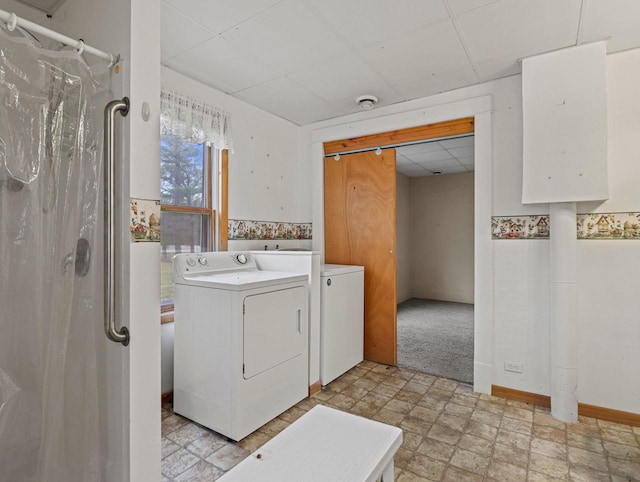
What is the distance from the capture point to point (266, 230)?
3189 millimetres

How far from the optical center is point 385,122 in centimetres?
309

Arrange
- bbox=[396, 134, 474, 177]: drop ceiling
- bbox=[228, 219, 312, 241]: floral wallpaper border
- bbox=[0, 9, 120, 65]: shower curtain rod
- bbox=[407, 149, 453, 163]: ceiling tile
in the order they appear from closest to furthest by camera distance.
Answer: bbox=[0, 9, 120, 65]: shower curtain rod
bbox=[228, 219, 312, 241]: floral wallpaper border
bbox=[396, 134, 474, 177]: drop ceiling
bbox=[407, 149, 453, 163]: ceiling tile

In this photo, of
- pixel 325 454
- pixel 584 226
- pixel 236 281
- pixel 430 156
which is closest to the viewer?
pixel 325 454

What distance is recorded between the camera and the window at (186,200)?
2.46 m

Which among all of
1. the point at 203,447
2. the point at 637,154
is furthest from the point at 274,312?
the point at 637,154

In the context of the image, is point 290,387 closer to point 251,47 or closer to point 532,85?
point 251,47

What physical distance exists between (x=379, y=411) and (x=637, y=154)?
7.72 feet

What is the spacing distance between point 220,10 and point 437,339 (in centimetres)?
369

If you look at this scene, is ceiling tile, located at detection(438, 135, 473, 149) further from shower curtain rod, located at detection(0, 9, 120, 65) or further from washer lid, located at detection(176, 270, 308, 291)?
shower curtain rod, located at detection(0, 9, 120, 65)

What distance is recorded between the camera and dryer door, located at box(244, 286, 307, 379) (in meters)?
1.97

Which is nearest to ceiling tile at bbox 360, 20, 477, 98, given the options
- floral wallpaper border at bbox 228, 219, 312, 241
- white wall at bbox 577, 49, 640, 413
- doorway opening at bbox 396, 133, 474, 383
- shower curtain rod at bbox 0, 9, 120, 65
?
white wall at bbox 577, 49, 640, 413

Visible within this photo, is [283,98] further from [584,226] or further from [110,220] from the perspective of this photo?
[584,226]

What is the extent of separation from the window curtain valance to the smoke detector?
3.71ft

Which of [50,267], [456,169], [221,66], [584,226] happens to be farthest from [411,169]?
[50,267]
